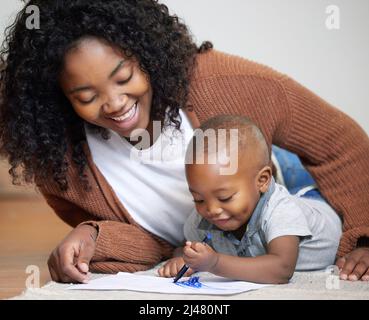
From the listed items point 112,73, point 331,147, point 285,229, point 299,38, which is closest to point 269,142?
point 331,147

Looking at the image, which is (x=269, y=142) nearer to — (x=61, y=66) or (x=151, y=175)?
(x=151, y=175)

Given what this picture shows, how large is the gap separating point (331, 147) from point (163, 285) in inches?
20.0

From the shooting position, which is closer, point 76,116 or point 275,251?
point 275,251

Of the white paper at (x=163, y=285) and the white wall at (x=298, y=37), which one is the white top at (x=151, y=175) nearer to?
the white paper at (x=163, y=285)

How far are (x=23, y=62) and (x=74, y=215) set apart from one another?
1.35 ft

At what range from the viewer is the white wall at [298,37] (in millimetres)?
2436

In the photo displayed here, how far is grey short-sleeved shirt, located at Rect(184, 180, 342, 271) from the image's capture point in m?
1.38

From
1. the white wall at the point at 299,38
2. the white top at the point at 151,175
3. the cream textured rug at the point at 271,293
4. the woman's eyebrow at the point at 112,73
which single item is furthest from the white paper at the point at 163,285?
the white wall at the point at 299,38

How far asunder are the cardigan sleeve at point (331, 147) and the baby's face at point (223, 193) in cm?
25

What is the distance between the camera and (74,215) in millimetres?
1745

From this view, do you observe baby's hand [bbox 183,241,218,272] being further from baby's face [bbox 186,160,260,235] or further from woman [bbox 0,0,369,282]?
woman [bbox 0,0,369,282]

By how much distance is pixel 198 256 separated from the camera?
4.08 feet
